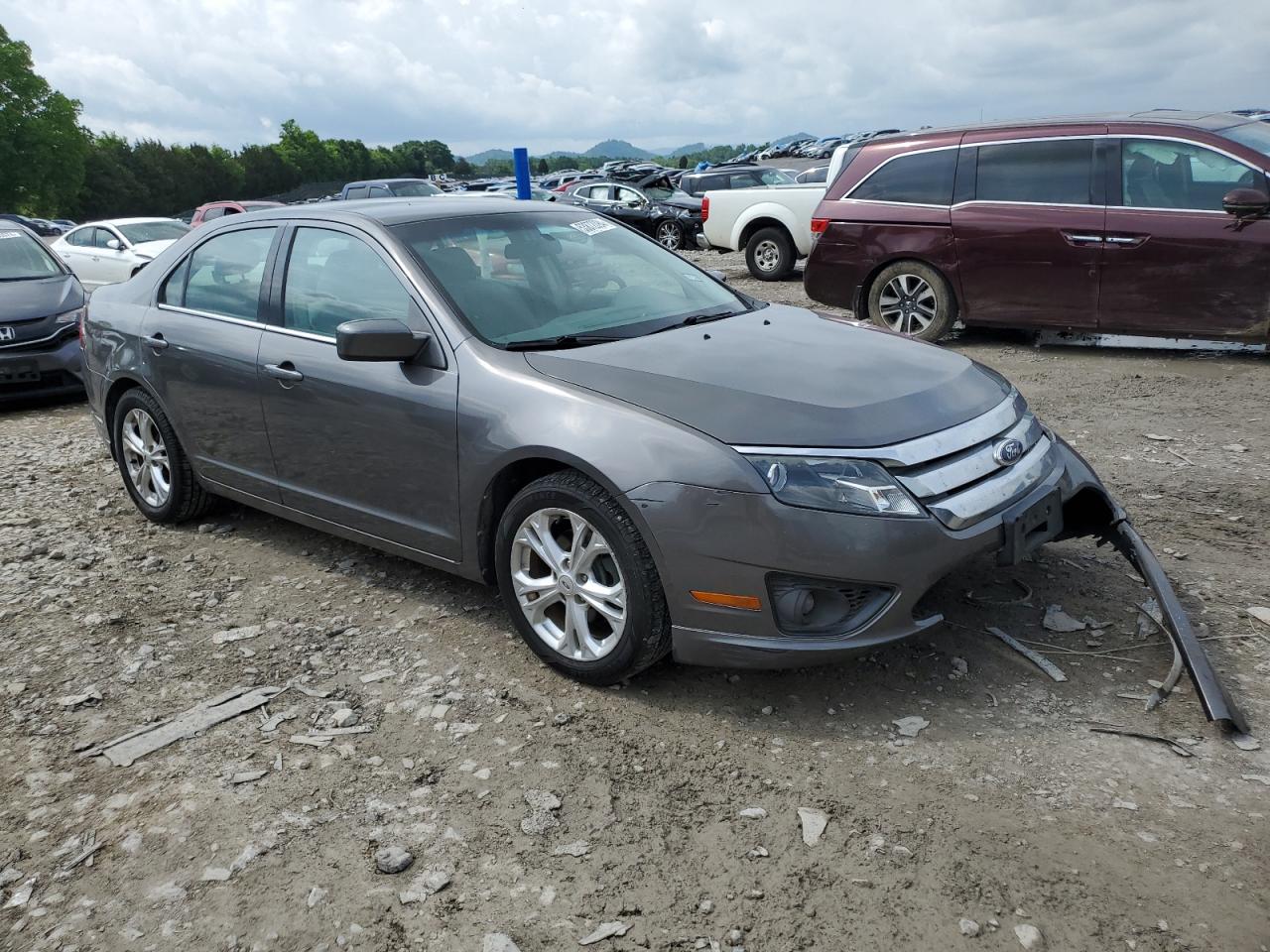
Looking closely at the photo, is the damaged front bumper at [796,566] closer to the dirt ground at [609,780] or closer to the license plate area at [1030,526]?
the license plate area at [1030,526]

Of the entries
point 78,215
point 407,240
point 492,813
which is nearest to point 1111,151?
point 407,240

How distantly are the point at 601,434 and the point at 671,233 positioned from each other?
18.3 meters

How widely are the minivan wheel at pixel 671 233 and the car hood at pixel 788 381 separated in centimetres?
1720

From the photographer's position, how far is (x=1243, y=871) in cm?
250

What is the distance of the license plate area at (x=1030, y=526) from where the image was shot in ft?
10.9

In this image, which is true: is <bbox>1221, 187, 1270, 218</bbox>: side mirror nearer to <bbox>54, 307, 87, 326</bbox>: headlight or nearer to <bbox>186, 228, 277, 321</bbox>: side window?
<bbox>186, 228, 277, 321</bbox>: side window

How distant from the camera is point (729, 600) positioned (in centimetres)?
317

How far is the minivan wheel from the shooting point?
2083 centimetres

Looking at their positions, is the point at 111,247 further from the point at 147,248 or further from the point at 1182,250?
the point at 1182,250

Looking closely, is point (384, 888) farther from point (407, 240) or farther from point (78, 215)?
point (78, 215)

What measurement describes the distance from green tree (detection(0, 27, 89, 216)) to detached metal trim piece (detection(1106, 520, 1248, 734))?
77.3 m

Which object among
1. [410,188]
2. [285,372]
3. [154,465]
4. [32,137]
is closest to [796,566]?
[285,372]

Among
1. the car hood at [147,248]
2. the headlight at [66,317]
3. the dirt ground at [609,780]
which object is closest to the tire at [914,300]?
the dirt ground at [609,780]

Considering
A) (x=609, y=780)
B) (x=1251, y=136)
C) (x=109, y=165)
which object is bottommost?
(x=609, y=780)
